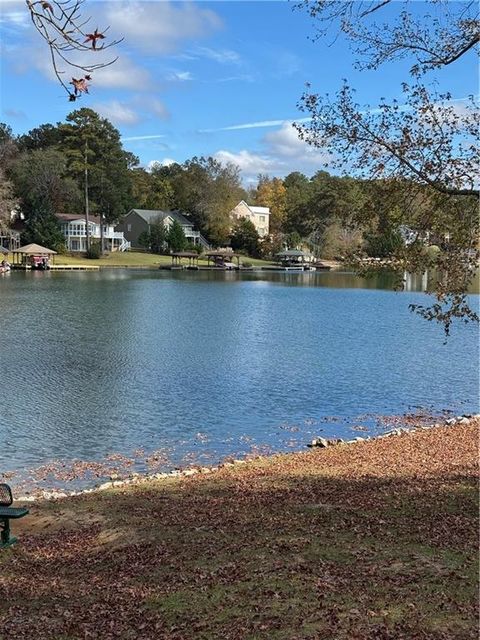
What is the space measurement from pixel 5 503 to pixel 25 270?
73025mm

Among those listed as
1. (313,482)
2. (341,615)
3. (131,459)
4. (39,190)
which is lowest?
(131,459)

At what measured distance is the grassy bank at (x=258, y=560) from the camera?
165 inches

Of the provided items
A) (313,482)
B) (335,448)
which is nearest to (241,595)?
(313,482)

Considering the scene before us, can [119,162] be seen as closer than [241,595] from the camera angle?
No

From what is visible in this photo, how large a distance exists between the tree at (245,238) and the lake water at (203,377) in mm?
67014

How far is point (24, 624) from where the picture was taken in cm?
446

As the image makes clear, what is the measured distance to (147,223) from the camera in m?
104

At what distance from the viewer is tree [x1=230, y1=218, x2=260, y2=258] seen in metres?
106

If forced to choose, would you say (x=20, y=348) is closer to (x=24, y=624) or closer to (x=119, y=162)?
(x=24, y=624)

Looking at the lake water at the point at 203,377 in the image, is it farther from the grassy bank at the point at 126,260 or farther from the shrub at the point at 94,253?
the shrub at the point at 94,253

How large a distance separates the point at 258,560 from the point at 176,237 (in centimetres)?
9422

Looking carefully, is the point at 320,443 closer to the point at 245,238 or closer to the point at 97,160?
the point at 97,160

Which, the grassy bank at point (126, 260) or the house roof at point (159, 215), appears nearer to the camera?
the grassy bank at point (126, 260)

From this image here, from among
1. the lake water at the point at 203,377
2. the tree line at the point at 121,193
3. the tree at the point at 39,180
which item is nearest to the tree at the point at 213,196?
the tree line at the point at 121,193
